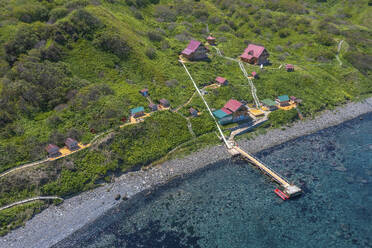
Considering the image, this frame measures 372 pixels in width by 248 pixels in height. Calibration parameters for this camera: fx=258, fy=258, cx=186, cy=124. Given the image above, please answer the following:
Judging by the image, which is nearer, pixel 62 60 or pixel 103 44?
pixel 62 60

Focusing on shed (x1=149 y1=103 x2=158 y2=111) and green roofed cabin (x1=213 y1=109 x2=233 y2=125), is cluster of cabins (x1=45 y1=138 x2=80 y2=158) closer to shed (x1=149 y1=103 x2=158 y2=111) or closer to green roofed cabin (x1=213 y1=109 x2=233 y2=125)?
shed (x1=149 y1=103 x2=158 y2=111)


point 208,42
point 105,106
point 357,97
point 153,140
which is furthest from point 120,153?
point 357,97

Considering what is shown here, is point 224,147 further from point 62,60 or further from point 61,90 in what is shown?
point 62,60

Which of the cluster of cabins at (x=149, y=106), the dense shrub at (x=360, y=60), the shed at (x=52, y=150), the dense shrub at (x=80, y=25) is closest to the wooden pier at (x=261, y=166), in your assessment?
the cluster of cabins at (x=149, y=106)

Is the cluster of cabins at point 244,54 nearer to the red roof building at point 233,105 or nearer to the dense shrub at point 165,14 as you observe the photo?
the red roof building at point 233,105

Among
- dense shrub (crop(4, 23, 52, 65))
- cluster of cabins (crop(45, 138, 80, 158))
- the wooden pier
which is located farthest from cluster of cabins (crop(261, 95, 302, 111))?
dense shrub (crop(4, 23, 52, 65))

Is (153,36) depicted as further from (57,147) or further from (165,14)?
(57,147)
